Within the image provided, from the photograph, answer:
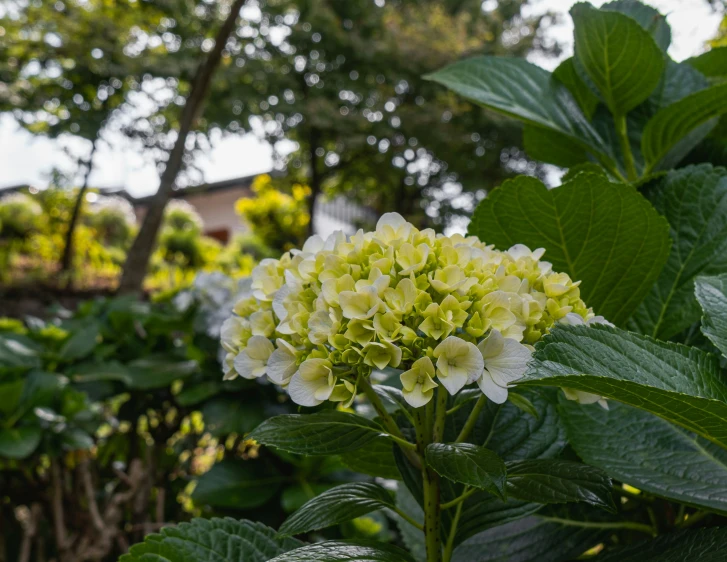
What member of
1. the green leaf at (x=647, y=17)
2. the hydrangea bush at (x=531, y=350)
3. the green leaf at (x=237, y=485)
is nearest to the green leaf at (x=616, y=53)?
the hydrangea bush at (x=531, y=350)

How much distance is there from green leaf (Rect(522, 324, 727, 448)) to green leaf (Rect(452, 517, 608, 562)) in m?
0.24

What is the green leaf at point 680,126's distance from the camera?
0.64 meters

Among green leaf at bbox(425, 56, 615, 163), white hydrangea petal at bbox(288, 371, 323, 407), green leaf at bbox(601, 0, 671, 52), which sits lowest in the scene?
white hydrangea petal at bbox(288, 371, 323, 407)

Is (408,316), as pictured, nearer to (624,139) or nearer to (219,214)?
(624,139)

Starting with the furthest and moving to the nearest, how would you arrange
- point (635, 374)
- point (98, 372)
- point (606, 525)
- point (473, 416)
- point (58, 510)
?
point (98, 372), point (58, 510), point (606, 525), point (473, 416), point (635, 374)

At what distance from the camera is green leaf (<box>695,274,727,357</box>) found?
0.43 m

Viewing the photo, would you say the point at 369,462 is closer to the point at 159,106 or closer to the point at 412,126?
the point at 159,106

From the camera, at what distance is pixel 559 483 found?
44 cm

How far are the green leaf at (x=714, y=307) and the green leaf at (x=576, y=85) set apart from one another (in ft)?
1.17

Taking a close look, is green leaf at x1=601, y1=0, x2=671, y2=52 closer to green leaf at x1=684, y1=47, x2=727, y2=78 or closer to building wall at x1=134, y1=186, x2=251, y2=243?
green leaf at x1=684, y1=47, x2=727, y2=78

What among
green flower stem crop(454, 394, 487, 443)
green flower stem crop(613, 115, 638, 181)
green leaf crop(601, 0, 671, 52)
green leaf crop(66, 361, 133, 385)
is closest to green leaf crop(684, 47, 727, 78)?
green leaf crop(601, 0, 671, 52)

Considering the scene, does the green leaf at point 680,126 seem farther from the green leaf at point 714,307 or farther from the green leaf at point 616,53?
the green leaf at point 714,307

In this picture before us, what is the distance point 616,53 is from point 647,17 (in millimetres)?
163

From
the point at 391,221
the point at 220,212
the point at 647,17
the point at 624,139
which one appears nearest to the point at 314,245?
the point at 391,221
